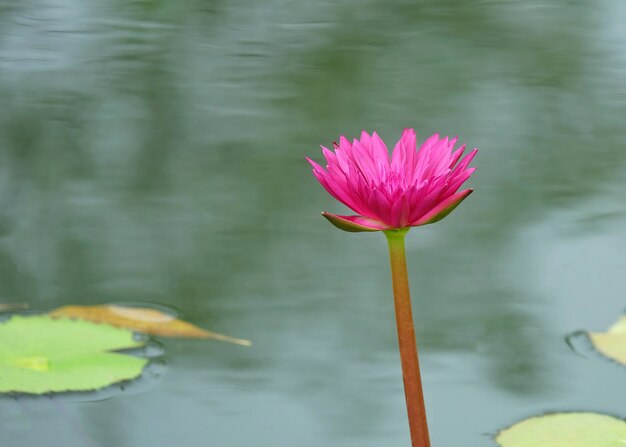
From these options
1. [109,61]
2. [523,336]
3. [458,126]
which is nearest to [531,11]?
[458,126]

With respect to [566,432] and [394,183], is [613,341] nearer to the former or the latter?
[566,432]

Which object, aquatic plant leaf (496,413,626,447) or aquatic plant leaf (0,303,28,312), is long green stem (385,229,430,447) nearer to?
→ aquatic plant leaf (496,413,626,447)

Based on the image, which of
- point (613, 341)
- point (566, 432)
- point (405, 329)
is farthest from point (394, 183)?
point (613, 341)

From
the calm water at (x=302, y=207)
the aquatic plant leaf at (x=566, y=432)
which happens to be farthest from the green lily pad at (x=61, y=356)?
the aquatic plant leaf at (x=566, y=432)

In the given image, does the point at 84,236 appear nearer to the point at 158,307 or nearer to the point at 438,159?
the point at 158,307

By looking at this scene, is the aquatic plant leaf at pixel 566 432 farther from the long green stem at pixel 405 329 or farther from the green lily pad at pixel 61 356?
the green lily pad at pixel 61 356

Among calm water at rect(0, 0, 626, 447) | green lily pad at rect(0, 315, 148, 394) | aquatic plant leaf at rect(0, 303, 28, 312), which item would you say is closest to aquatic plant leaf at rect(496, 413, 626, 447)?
calm water at rect(0, 0, 626, 447)
